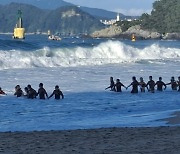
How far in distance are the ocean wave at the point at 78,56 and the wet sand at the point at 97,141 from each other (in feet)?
72.4

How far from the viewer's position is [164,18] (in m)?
166

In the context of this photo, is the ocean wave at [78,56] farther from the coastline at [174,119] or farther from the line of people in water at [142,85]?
the coastline at [174,119]

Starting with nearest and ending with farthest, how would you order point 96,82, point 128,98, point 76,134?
point 76,134 < point 128,98 < point 96,82

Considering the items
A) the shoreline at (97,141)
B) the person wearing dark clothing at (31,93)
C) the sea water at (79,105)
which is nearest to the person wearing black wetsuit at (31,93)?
the person wearing dark clothing at (31,93)

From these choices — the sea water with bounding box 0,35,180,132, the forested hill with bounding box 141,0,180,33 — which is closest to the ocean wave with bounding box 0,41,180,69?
the sea water with bounding box 0,35,180,132

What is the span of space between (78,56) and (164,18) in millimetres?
122034

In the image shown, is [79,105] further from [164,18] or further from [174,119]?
[164,18]

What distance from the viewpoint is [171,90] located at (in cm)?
2344

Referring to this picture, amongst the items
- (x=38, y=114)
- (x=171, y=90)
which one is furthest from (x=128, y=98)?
(x=38, y=114)

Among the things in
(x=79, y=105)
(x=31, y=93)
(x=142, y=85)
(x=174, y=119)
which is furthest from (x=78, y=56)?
(x=174, y=119)

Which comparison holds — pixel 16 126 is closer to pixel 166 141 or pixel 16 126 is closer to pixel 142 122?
pixel 142 122

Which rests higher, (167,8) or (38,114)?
(167,8)

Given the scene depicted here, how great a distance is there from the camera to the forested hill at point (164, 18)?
538 feet

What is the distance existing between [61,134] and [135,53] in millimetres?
39605
